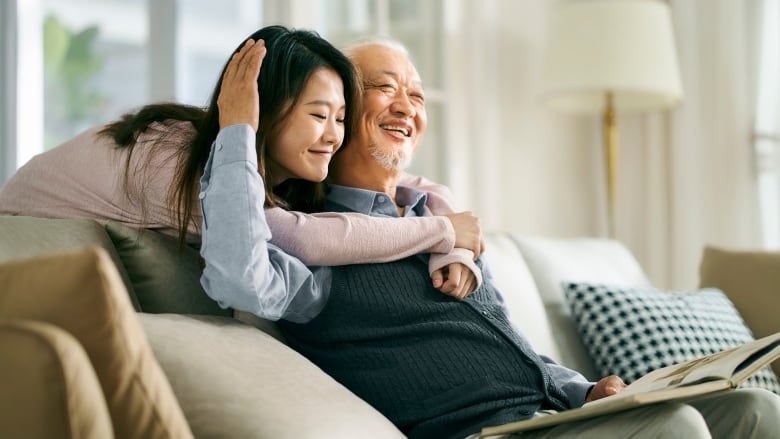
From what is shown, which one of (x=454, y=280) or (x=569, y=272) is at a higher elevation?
(x=454, y=280)

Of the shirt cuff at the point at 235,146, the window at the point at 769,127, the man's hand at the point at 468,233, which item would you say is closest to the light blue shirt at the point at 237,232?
the shirt cuff at the point at 235,146

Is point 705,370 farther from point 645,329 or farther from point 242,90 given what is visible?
point 645,329

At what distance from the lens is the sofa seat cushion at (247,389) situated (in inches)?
41.4

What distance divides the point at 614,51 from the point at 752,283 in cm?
114

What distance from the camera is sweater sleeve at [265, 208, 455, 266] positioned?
1424 millimetres

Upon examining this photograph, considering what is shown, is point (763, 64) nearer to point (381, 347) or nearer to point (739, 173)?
point (739, 173)

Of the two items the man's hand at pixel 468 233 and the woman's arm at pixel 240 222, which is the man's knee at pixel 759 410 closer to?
the man's hand at pixel 468 233

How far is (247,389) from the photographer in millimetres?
1112

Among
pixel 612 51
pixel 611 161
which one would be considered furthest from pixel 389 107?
pixel 611 161

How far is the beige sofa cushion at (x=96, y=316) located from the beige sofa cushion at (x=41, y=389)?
0.08 metres

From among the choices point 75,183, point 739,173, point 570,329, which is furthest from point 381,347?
point 739,173

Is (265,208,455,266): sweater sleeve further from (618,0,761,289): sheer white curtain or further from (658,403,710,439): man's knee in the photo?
(618,0,761,289): sheer white curtain

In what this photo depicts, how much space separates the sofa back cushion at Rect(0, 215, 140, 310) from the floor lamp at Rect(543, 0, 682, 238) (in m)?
2.17

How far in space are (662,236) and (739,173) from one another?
406mm
